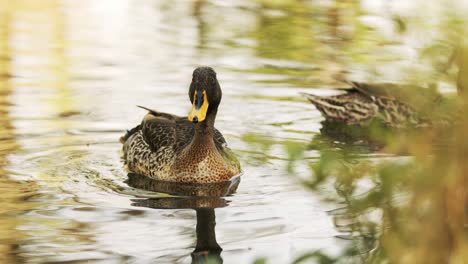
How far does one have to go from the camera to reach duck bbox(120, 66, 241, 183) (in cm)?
944

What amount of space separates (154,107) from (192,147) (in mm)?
2674

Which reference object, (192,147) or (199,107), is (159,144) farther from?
(199,107)

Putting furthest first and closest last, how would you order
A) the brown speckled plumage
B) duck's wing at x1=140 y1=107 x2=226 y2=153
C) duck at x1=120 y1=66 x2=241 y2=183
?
the brown speckled plumage < duck's wing at x1=140 y1=107 x2=226 y2=153 < duck at x1=120 y1=66 x2=241 y2=183

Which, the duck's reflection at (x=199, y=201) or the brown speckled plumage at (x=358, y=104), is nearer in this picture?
the duck's reflection at (x=199, y=201)

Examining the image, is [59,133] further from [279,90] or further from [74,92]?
[279,90]

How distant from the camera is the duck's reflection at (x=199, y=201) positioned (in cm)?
719

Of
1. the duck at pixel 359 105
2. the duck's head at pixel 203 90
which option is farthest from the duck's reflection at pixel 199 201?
the duck at pixel 359 105

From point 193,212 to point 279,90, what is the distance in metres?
5.39

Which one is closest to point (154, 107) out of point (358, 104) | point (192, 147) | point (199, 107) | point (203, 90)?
point (358, 104)

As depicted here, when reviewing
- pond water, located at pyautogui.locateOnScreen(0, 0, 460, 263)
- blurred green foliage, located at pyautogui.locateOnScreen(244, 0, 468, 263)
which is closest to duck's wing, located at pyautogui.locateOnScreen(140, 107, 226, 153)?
pond water, located at pyautogui.locateOnScreen(0, 0, 460, 263)

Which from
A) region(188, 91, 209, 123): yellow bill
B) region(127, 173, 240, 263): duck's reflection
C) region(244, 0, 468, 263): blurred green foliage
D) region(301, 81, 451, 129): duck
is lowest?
region(127, 173, 240, 263): duck's reflection

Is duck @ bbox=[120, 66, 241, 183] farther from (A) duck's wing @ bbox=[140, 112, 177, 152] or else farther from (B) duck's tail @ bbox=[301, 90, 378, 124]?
(B) duck's tail @ bbox=[301, 90, 378, 124]

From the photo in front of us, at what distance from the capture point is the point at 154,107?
40.4 ft

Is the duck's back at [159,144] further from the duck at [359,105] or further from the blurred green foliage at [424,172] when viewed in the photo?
the blurred green foliage at [424,172]
